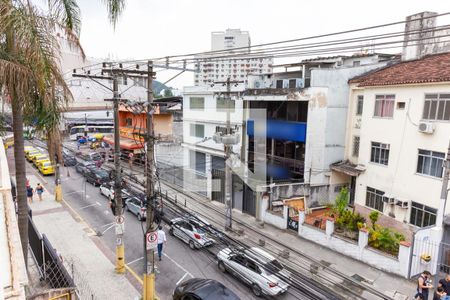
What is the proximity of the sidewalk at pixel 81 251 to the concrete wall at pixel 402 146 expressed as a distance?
517 inches

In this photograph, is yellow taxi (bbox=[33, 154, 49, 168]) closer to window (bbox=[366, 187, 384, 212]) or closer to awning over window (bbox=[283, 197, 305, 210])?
awning over window (bbox=[283, 197, 305, 210])

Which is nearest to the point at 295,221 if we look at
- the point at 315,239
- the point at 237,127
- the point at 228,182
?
the point at 315,239

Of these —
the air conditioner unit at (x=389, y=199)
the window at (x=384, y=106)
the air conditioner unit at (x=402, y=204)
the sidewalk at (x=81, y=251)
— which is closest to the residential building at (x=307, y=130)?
the window at (x=384, y=106)

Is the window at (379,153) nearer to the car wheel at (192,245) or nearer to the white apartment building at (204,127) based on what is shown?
the white apartment building at (204,127)

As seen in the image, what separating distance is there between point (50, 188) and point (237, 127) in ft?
54.5

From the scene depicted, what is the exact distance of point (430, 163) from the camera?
13930 mm

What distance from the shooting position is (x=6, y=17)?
20.8ft

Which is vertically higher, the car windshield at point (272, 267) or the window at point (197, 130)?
the window at point (197, 130)

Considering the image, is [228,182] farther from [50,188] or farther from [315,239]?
[50,188]

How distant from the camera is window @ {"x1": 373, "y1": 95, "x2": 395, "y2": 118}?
15789 mm

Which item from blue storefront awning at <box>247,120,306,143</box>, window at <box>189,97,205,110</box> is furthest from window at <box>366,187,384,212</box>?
window at <box>189,97,205,110</box>

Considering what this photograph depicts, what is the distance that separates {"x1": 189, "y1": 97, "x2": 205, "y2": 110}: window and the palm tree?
16818mm

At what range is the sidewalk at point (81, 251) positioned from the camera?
37.1 ft

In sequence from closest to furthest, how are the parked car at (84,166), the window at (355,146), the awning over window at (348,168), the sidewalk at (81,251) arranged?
1. the sidewalk at (81,251)
2. the awning over window at (348,168)
3. the window at (355,146)
4. the parked car at (84,166)
